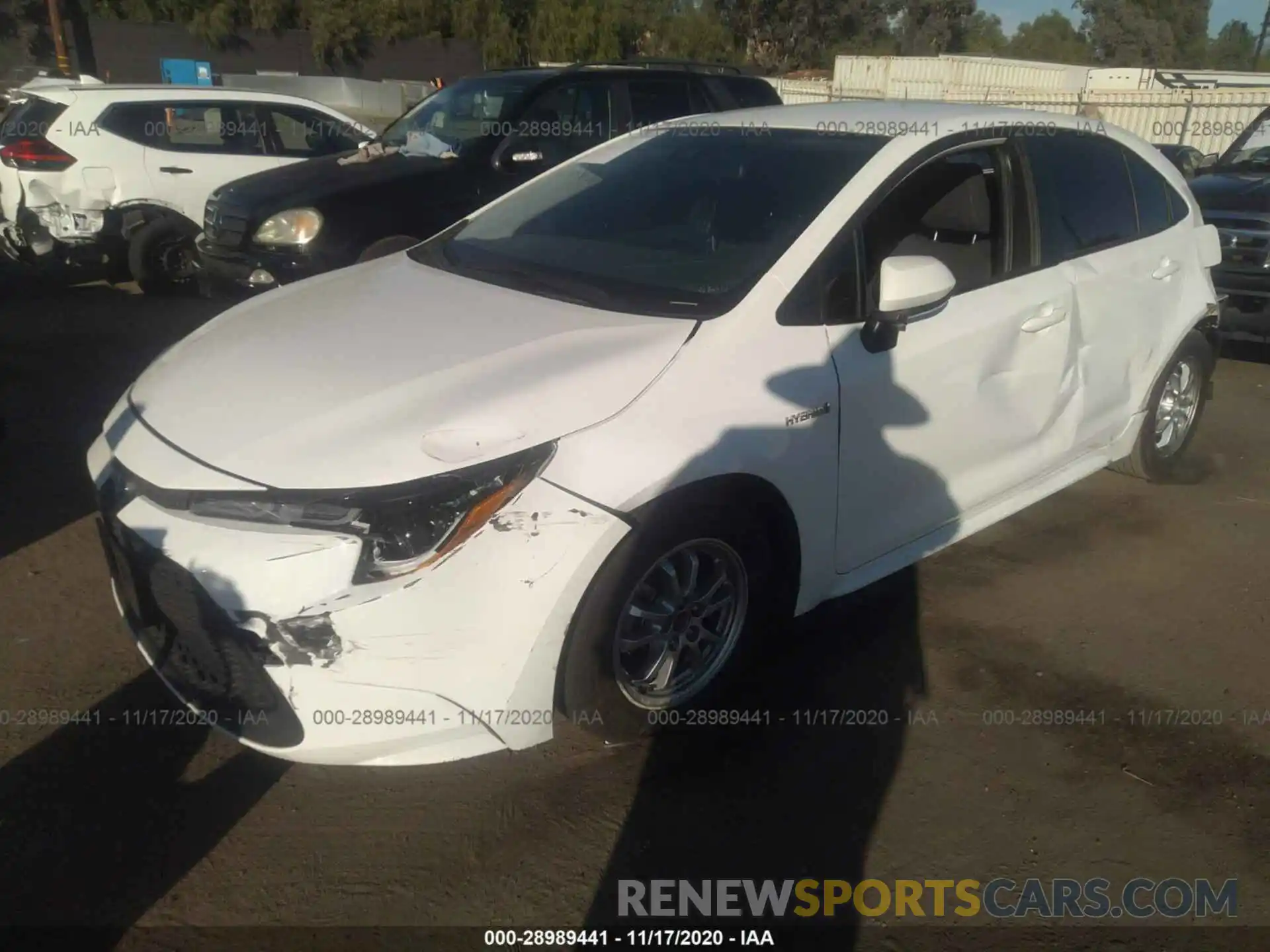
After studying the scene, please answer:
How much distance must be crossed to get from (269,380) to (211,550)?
1.96ft

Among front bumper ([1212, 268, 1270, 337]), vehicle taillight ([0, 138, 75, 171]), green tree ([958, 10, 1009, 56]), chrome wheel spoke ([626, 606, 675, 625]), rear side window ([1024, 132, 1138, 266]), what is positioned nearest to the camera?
chrome wheel spoke ([626, 606, 675, 625])

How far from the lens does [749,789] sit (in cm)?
304

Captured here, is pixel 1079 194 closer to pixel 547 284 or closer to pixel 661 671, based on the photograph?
pixel 547 284

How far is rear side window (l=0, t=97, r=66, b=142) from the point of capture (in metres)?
8.34

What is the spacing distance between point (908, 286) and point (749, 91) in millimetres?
6193

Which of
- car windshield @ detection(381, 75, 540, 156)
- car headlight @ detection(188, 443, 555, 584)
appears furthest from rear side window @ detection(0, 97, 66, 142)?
car headlight @ detection(188, 443, 555, 584)

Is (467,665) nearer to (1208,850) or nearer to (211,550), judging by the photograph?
(211,550)

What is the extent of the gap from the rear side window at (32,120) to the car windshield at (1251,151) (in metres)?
9.55

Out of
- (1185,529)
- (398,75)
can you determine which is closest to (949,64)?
(398,75)

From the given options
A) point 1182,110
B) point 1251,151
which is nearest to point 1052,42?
point 1182,110

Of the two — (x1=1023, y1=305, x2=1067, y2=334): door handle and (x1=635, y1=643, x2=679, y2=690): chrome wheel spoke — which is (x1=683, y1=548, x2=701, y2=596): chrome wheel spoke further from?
(x1=1023, y1=305, x2=1067, y2=334): door handle

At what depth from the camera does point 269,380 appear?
2930 mm

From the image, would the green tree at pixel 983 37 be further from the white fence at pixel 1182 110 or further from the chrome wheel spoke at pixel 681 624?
the chrome wheel spoke at pixel 681 624

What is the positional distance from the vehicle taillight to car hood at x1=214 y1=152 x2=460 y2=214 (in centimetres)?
221
